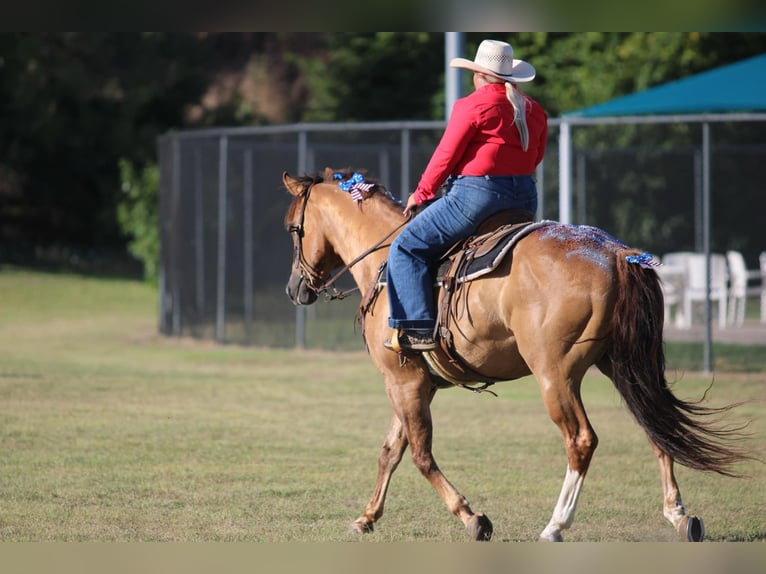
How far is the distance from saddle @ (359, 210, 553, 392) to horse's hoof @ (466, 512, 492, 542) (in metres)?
0.86

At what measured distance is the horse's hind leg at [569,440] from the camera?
633 cm

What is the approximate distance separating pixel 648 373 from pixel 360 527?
185 centimetres

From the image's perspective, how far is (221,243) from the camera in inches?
703

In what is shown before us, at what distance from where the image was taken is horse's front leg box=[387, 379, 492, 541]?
6.77 meters

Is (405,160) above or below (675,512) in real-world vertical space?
above

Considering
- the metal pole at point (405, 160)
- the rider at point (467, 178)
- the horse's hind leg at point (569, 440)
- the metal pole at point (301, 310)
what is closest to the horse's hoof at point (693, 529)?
the horse's hind leg at point (569, 440)

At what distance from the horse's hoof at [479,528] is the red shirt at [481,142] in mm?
1819

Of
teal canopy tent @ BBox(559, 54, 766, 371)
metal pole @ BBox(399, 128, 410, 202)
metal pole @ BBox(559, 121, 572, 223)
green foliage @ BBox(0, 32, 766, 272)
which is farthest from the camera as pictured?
green foliage @ BBox(0, 32, 766, 272)

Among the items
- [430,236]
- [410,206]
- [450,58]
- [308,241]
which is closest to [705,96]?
[450,58]

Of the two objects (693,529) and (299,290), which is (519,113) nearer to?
(299,290)

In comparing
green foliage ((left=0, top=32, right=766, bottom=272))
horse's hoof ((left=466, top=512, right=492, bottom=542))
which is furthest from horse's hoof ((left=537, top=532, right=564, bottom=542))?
green foliage ((left=0, top=32, right=766, bottom=272))

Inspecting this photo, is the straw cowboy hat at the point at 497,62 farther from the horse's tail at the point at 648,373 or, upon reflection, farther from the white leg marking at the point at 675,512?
the white leg marking at the point at 675,512

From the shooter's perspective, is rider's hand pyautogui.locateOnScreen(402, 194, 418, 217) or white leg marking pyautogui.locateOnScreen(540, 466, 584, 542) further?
rider's hand pyautogui.locateOnScreen(402, 194, 418, 217)

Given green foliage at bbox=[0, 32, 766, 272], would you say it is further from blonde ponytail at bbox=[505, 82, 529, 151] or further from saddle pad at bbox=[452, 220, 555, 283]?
saddle pad at bbox=[452, 220, 555, 283]
